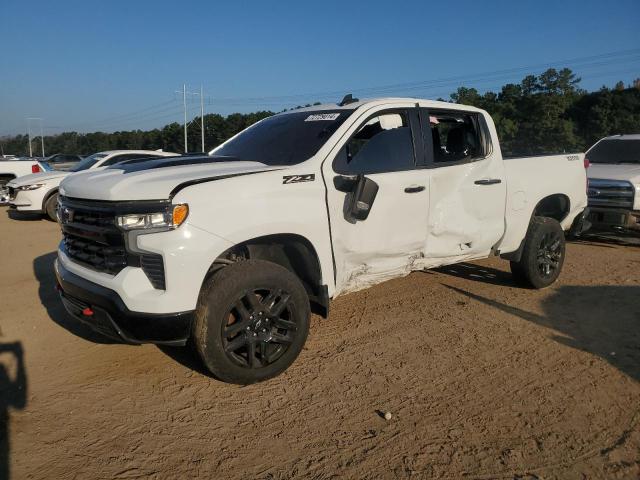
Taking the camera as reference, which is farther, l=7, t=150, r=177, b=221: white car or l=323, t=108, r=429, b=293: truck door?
l=7, t=150, r=177, b=221: white car

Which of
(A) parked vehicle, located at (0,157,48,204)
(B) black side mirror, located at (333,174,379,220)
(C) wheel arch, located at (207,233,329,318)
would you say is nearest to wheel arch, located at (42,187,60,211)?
(A) parked vehicle, located at (0,157,48,204)

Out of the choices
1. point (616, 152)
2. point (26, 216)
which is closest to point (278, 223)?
point (616, 152)

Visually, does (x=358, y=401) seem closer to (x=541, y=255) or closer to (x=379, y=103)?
(x=379, y=103)

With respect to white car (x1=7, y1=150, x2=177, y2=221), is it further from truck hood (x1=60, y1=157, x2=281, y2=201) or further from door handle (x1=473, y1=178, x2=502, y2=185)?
door handle (x1=473, y1=178, x2=502, y2=185)

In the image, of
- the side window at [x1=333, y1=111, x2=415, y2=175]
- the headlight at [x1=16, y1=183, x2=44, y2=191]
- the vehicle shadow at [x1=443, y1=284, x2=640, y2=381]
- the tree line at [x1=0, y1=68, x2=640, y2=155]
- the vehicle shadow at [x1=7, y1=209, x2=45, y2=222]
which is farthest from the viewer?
the tree line at [x1=0, y1=68, x2=640, y2=155]

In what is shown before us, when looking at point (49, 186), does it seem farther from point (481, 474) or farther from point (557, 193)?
point (481, 474)

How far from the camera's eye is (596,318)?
4832 millimetres

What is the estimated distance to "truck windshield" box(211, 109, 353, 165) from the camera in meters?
3.95

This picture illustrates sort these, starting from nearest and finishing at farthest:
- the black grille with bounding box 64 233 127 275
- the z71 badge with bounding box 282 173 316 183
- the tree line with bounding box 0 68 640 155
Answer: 1. the black grille with bounding box 64 233 127 275
2. the z71 badge with bounding box 282 173 316 183
3. the tree line with bounding box 0 68 640 155

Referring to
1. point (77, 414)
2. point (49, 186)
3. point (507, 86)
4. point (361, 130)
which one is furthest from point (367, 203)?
point (507, 86)

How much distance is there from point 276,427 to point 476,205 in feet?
9.47

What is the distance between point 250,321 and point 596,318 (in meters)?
3.53

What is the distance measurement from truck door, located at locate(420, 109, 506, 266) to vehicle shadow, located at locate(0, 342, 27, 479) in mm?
3326

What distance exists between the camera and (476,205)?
473 centimetres
